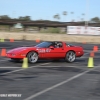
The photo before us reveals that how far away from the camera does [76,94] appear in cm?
838

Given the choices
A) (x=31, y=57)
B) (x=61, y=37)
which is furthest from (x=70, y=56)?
(x=61, y=37)

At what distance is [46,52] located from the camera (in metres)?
16.3

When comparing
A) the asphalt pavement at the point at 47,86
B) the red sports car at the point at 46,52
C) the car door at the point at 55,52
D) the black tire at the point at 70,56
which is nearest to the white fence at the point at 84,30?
the red sports car at the point at 46,52

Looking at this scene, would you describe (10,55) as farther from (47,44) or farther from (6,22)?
(6,22)

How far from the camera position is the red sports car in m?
15.7

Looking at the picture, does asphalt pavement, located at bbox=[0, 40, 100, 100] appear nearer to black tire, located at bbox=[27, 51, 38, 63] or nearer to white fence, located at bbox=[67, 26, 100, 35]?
black tire, located at bbox=[27, 51, 38, 63]

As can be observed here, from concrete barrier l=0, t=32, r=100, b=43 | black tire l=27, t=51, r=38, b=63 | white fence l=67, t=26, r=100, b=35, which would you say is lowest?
black tire l=27, t=51, r=38, b=63

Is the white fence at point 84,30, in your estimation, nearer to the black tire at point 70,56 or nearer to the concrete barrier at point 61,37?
the concrete barrier at point 61,37

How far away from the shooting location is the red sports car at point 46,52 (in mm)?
15672

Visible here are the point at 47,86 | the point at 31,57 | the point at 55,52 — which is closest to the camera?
the point at 47,86

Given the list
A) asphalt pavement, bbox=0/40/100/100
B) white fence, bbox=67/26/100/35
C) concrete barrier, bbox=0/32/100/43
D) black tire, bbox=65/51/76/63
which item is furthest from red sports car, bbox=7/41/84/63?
white fence, bbox=67/26/100/35

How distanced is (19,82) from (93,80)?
9.55 feet

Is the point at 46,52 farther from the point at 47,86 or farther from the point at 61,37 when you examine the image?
the point at 61,37

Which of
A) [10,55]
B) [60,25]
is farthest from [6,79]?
[60,25]
